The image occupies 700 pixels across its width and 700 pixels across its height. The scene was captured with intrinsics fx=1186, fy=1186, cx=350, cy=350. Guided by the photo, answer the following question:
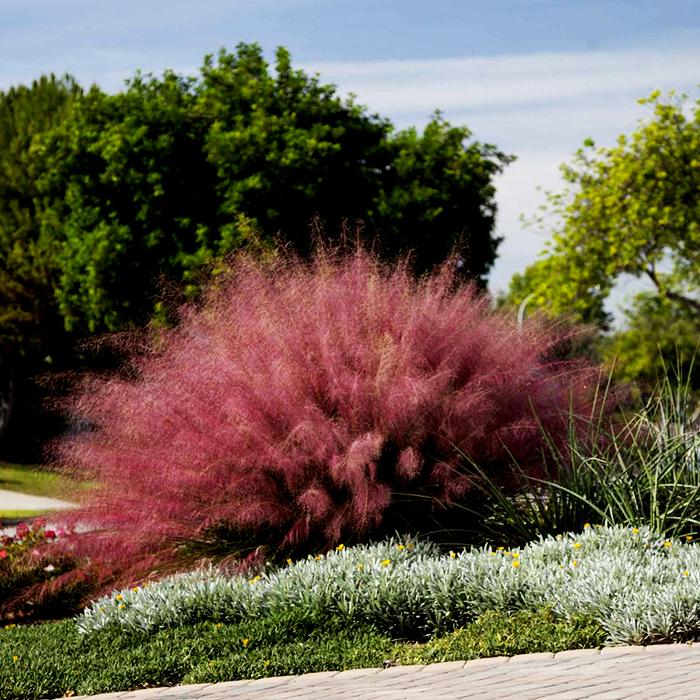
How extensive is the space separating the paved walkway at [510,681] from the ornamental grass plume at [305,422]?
7.99 feet

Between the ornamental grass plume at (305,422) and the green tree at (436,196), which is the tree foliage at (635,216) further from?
the ornamental grass plume at (305,422)

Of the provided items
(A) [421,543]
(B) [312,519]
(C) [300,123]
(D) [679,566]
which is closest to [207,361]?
(B) [312,519]

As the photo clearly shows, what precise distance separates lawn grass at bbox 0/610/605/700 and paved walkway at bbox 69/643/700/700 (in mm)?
138

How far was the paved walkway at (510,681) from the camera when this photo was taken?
17.3ft

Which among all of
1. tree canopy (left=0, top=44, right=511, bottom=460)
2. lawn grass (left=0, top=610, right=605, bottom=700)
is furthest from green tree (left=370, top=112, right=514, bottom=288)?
lawn grass (left=0, top=610, right=605, bottom=700)

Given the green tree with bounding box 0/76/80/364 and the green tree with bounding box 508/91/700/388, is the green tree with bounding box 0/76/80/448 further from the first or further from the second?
the green tree with bounding box 508/91/700/388

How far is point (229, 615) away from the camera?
7.64 metres

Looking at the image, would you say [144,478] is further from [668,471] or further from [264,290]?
[668,471]

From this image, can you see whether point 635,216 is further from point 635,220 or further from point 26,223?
point 26,223

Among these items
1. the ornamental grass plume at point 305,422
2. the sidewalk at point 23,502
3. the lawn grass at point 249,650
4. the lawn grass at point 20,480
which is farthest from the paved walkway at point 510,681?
the sidewalk at point 23,502

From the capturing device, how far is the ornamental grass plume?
8.73m

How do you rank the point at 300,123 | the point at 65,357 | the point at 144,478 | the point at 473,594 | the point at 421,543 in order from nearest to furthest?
the point at 473,594 → the point at 421,543 → the point at 144,478 → the point at 300,123 → the point at 65,357

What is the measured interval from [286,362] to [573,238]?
19940 mm

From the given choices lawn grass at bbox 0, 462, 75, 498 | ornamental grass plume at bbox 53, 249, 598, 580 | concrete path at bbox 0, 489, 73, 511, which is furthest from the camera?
lawn grass at bbox 0, 462, 75, 498
